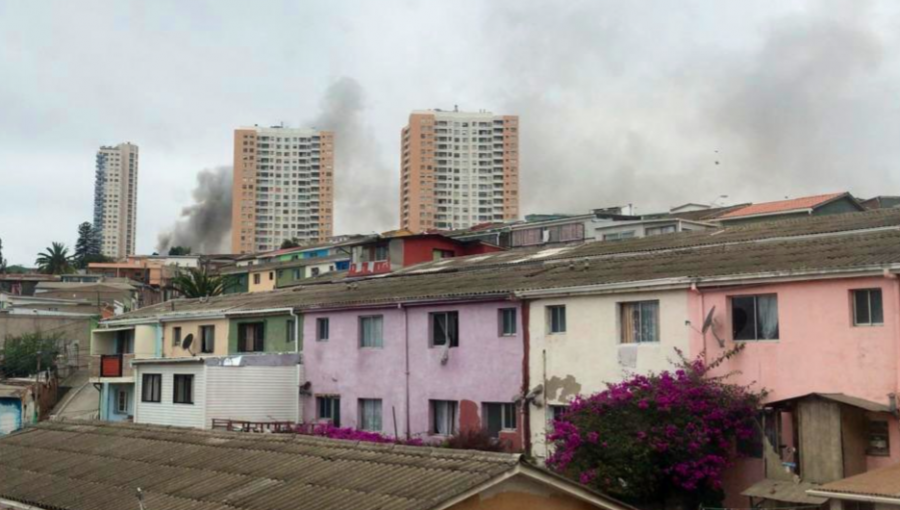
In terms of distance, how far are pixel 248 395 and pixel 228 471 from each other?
22690 mm

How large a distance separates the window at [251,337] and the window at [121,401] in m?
9.09

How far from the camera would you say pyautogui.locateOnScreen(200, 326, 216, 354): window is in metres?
45.2

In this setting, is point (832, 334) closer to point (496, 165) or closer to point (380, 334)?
point (380, 334)

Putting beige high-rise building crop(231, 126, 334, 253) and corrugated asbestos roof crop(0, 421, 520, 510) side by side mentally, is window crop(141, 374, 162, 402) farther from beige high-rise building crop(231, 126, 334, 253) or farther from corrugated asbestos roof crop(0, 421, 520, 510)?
beige high-rise building crop(231, 126, 334, 253)

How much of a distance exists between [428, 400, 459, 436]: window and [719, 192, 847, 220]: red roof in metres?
30.2

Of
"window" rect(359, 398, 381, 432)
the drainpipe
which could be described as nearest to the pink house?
"window" rect(359, 398, 381, 432)

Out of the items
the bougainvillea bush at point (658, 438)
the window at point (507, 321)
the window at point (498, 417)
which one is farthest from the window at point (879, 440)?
the window at point (507, 321)

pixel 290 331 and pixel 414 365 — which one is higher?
pixel 290 331

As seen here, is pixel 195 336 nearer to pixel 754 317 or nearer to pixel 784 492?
pixel 754 317

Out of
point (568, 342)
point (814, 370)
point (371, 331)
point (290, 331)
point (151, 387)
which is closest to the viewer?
point (814, 370)

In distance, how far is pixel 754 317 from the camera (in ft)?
85.6

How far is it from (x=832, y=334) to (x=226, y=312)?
2681cm

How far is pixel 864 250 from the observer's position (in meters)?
25.0

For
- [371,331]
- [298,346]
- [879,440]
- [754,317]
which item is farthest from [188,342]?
[879,440]
